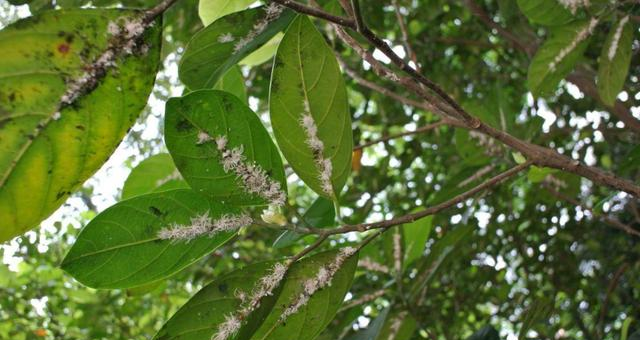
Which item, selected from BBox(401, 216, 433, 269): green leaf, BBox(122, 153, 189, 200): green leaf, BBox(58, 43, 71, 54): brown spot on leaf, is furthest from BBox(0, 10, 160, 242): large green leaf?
BBox(401, 216, 433, 269): green leaf

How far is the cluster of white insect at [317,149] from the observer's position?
787 mm

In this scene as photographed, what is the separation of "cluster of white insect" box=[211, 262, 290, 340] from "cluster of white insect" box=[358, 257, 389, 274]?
2.14 ft

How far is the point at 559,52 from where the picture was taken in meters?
1.16

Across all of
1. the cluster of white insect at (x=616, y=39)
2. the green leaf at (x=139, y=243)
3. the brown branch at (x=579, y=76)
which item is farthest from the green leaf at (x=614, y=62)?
the green leaf at (x=139, y=243)

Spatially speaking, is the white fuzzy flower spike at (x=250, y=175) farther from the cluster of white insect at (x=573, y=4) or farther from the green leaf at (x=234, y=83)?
the cluster of white insect at (x=573, y=4)

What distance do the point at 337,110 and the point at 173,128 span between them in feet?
0.67

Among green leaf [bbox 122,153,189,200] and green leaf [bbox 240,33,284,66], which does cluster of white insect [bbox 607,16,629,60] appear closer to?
green leaf [bbox 240,33,284,66]

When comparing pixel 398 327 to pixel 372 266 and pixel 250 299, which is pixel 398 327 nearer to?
pixel 372 266

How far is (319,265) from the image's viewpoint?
2.79 feet

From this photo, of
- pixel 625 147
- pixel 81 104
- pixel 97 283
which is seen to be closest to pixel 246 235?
pixel 625 147

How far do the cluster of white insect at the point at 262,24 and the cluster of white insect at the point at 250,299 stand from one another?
0.30 metres

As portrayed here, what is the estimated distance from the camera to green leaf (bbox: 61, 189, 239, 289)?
0.78 metres

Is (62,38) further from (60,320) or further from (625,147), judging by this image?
(60,320)

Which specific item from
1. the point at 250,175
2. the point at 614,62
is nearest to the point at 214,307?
the point at 250,175
